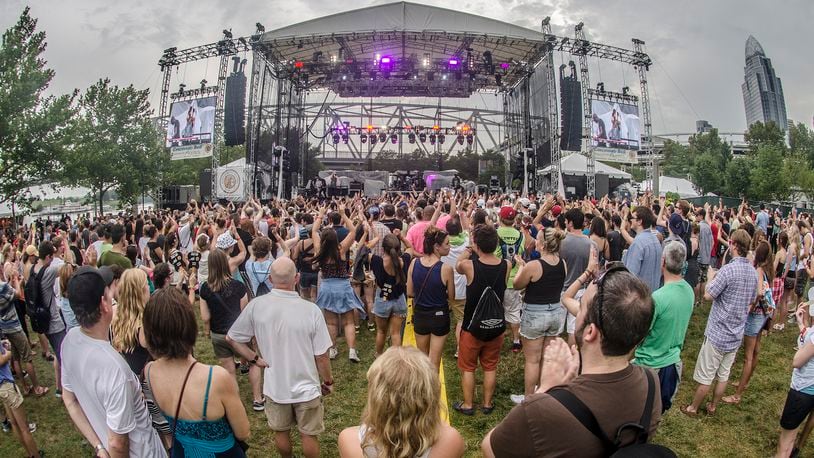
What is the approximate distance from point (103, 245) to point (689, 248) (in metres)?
8.38

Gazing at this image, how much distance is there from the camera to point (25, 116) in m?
14.4

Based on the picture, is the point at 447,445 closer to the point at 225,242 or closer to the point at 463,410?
the point at 463,410

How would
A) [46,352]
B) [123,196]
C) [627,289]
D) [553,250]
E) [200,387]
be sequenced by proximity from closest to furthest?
[627,289] → [200,387] → [553,250] → [46,352] → [123,196]

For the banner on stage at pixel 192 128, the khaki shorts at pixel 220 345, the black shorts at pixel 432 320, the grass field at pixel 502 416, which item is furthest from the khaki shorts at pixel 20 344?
the banner on stage at pixel 192 128

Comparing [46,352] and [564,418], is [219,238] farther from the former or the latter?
[564,418]

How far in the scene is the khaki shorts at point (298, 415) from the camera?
331 cm

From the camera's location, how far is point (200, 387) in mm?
2268

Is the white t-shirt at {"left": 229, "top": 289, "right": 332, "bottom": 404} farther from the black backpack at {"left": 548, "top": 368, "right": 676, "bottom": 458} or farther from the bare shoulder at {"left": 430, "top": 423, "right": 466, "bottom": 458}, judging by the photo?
the black backpack at {"left": 548, "top": 368, "right": 676, "bottom": 458}

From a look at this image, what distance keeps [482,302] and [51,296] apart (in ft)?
14.3

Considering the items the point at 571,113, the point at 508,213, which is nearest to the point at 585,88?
the point at 571,113

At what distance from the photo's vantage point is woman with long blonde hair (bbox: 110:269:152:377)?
3266 mm

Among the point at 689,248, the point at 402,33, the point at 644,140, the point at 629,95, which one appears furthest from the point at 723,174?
the point at 689,248

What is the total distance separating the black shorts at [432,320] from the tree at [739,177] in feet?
125

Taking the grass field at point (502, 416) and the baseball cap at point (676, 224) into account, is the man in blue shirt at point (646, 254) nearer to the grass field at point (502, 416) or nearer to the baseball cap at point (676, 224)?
the grass field at point (502, 416)
